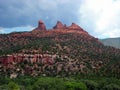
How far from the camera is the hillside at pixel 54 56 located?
13162cm

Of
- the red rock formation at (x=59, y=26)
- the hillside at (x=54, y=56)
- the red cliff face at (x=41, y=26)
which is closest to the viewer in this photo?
the hillside at (x=54, y=56)

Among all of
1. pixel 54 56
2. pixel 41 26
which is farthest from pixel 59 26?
pixel 54 56

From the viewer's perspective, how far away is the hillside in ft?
432

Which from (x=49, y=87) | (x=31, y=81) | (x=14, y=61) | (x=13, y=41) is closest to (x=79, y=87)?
(x=49, y=87)

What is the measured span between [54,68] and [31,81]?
73.9 ft

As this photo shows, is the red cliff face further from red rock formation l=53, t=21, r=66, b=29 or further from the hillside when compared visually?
the hillside

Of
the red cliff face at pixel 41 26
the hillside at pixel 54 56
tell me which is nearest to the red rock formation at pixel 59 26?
the red cliff face at pixel 41 26

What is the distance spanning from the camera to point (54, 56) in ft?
457

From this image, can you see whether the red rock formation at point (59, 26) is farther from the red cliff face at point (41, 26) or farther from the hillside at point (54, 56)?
the hillside at point (54, 56)

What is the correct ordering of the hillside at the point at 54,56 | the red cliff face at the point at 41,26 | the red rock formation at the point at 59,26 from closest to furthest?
the hillside at the point at 54,56 → the red cliff face at the point at 41,26 → the red rock formation at the point at 59,26

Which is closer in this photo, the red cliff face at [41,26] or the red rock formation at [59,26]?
the red cliff face at [41,26]

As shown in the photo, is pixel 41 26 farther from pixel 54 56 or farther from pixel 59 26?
pixel 54 56

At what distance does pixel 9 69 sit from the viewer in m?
134

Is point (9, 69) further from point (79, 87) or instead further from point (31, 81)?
point (79, 87)
